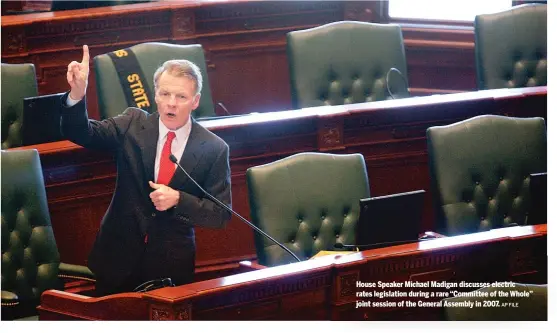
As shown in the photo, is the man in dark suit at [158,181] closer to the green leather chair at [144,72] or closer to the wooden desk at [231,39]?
the green leather chair at [144,72]

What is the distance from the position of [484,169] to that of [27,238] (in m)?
1.28

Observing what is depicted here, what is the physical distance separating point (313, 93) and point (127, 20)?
74cm

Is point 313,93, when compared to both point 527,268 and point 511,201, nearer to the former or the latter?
point 511,201

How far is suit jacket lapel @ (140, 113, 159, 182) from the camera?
→ 8.23 feet

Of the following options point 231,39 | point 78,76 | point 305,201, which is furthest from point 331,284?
point 231,39

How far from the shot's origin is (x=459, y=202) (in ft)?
9.68

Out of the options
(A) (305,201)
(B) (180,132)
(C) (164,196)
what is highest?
(B) (180,132)

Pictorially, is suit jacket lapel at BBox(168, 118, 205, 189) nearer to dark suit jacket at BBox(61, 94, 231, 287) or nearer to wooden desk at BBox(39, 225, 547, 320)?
dark suit jacket at BBox(61, 94, 231, 287)

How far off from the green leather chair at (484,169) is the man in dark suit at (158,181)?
2.36 ft

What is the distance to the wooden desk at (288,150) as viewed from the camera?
2.87 meters

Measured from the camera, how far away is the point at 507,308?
87.4 inches

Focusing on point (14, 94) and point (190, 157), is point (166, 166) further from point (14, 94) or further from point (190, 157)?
point (14, 94)

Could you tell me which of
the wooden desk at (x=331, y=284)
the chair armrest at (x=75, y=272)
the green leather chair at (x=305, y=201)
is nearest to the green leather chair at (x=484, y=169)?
the green leather chair at (x=305, y=201)

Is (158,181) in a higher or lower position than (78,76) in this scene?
lower
